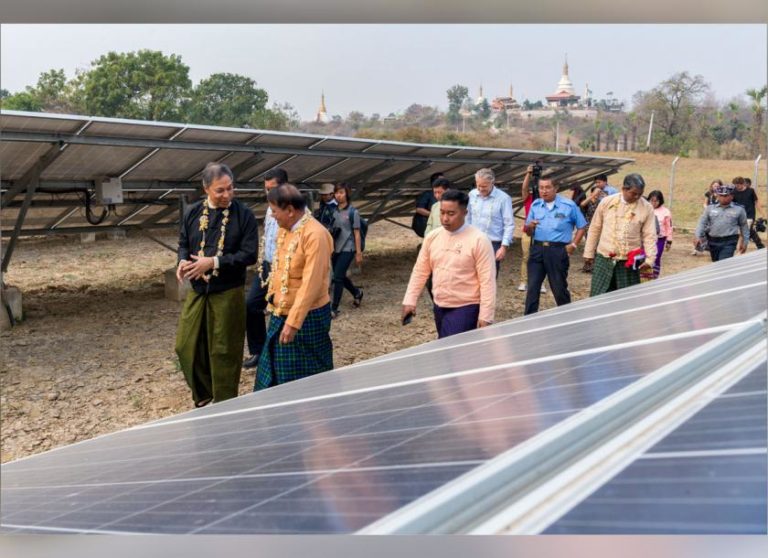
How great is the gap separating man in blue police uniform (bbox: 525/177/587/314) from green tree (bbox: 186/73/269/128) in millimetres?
6717

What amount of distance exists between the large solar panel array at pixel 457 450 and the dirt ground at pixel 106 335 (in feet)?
8.19

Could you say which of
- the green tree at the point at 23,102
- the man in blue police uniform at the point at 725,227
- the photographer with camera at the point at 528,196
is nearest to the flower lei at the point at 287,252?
the photographer with camera at the point at 528,196

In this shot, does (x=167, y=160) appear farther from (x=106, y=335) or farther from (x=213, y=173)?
(x=213, y=173)

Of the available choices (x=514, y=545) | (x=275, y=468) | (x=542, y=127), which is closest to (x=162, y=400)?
(x=275, y=468)

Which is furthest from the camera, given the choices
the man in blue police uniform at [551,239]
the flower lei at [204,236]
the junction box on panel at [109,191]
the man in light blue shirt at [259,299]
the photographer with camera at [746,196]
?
the photographer with camera at [746,196]

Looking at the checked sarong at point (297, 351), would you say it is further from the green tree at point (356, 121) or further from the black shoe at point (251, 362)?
the green tree at point (356, 121)

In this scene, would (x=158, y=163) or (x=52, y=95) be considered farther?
(x=52, y=95)

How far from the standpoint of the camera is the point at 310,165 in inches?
352

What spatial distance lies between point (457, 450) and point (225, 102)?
11.3 meters

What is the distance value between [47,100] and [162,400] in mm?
11427

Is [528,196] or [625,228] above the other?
[528,196]

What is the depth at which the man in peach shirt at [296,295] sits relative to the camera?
3.63m

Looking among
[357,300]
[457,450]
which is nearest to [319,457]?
[457,450]

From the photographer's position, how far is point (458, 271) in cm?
395
